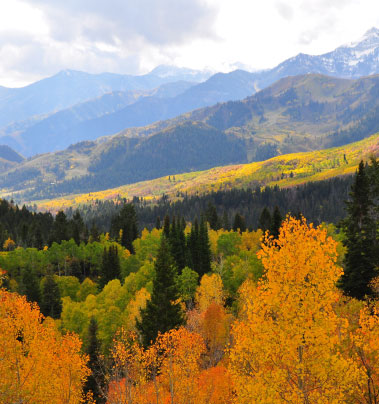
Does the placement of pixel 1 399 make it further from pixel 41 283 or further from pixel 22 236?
pixel 22 236

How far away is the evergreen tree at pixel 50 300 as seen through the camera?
97681mm

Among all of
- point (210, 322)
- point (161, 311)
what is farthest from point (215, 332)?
point (161, 311)

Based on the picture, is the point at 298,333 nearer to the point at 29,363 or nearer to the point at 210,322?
the point at 29,363

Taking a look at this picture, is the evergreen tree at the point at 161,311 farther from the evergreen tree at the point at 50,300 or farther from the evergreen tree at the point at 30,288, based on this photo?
the evergreen tree at the point at 30,288

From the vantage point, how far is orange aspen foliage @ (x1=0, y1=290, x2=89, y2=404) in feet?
127

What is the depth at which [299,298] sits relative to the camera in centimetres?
2267

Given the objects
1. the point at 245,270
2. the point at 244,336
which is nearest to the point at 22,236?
the point at 245,270

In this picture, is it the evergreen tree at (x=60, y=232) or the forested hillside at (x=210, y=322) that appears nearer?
the forested hillside at (x=210, y=322)

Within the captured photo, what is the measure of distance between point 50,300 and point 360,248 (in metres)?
81.7

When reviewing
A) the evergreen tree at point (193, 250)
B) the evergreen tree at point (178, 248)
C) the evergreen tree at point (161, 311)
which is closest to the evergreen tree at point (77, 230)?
the evergreen tree at point (178, 248)

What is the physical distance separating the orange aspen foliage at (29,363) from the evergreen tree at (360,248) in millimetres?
40180

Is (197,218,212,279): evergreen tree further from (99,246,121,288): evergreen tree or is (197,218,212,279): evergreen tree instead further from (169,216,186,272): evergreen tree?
(99,246,121,288): evergreen tree

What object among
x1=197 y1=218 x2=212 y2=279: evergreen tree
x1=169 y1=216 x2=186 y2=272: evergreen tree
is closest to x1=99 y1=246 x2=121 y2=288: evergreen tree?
x1=169 y1=216 x2=186 y2=272: evergreen tree

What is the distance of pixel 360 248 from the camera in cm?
5381
